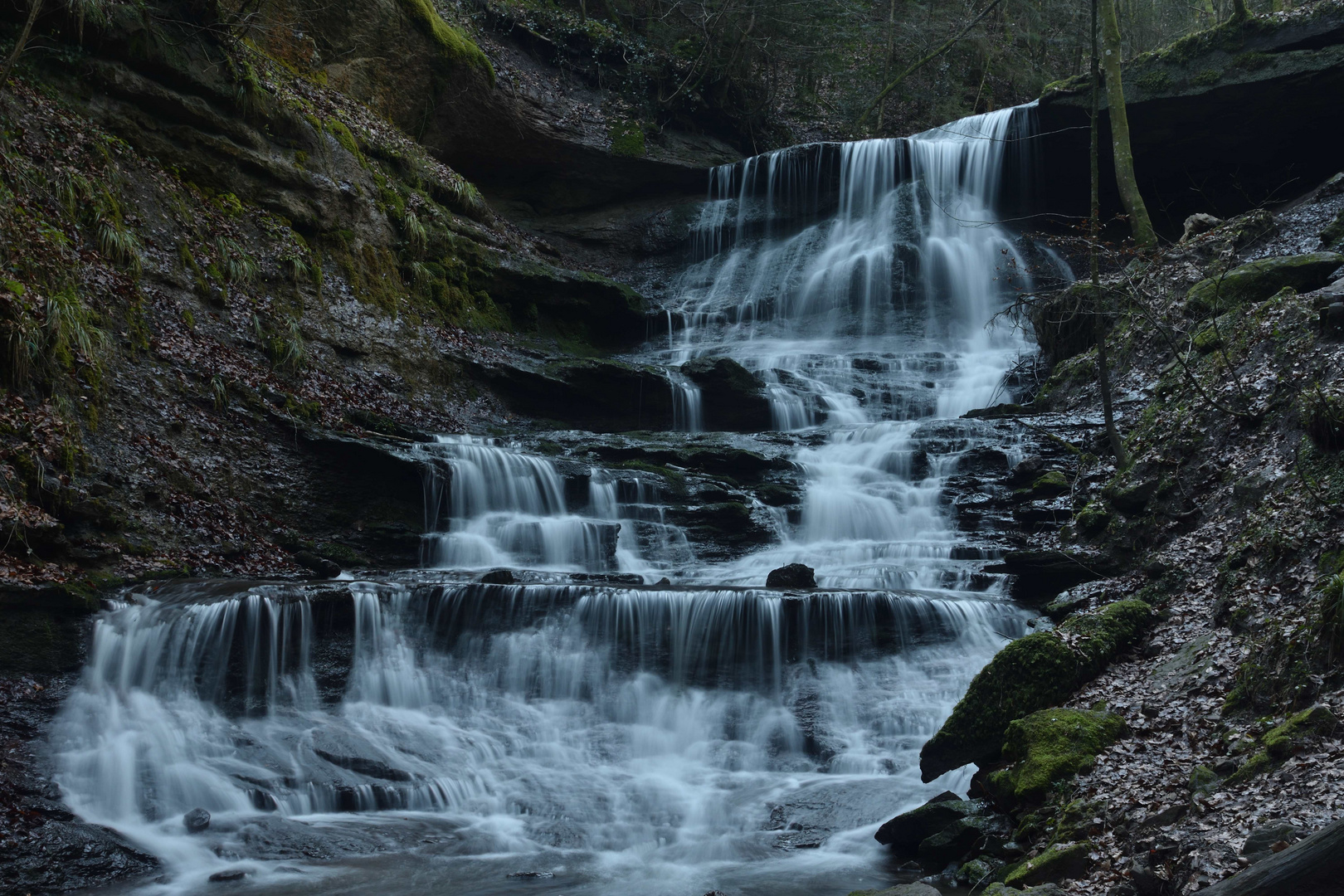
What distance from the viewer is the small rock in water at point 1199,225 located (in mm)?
15438

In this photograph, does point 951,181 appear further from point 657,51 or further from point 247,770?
point 247,770

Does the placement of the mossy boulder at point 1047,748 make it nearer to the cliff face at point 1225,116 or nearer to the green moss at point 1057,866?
the green moss at point 1057,866

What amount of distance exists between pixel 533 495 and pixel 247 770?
18.9ft

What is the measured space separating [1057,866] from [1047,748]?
3.91ft

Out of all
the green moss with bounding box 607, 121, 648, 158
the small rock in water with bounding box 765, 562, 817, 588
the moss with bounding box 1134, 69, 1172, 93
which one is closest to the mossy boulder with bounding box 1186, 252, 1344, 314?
the small rock in water with bounding box 765, 562, 817, 588

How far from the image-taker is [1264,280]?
1095 cm

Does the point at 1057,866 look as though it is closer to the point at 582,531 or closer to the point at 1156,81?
the point at 582,531

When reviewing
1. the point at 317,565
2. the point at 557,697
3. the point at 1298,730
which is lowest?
the point at 557,697

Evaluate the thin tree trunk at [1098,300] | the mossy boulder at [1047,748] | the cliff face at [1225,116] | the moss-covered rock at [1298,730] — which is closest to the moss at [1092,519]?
the thin tree trunk at [1098,300]

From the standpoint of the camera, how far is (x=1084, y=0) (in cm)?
2650

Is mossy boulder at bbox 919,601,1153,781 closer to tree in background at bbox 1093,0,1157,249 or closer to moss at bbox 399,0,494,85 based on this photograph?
tree in background at bbox 1093,0,1157,249

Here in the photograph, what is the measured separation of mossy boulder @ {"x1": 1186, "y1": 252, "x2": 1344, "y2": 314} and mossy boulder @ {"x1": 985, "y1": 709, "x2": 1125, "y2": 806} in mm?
5864

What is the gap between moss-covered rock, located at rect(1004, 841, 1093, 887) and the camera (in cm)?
464

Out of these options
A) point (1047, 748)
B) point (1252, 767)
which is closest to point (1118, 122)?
point (1047, 748)
